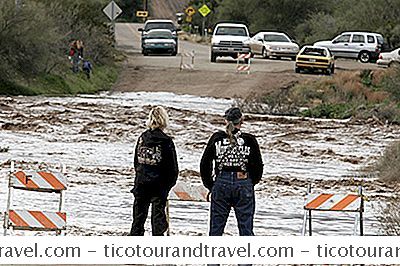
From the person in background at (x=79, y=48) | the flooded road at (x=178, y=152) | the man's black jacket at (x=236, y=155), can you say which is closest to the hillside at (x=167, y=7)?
the person in background at (x=79, y=48)

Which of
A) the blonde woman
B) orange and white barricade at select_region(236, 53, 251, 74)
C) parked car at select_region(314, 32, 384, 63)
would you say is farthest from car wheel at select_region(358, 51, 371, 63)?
the blonde woman

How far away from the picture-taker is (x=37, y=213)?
12.6 m

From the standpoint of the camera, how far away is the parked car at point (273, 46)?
190 ft

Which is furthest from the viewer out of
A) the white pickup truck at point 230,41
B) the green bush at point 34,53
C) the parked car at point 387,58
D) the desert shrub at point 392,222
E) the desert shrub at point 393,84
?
the white pickup truck at point 230,41

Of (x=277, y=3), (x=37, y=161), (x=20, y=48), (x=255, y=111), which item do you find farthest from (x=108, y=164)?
(x=277, y=3)

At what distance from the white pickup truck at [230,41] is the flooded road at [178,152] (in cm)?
996

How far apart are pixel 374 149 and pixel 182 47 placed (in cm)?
4451

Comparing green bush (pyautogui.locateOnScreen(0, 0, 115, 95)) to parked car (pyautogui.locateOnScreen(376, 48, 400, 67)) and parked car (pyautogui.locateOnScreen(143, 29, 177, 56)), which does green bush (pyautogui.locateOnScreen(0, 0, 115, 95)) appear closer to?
parked car (pyautogui.locateOnScreen(143, 29, 177, 56))

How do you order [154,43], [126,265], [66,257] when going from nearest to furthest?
[66,257]
[126,265]
[154,43]

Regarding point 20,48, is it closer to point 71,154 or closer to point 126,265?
point 71,154

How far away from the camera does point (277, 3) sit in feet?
263

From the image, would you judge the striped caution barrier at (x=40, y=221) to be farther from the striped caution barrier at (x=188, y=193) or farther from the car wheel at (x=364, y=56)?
the car wheel at (x=364, y=56)

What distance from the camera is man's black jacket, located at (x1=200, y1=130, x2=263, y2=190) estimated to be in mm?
11359

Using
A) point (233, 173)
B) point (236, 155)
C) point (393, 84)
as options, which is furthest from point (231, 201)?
point (393, 84)
